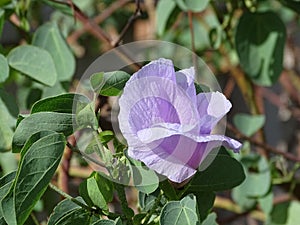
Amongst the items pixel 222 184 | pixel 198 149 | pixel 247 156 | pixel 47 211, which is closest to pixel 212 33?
pixel 247 156

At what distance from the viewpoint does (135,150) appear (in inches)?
22.7

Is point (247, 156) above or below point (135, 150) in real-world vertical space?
A: below

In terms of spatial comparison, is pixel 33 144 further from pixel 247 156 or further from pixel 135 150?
pixel 247 156

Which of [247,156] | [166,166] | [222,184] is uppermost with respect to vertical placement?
[166,166]

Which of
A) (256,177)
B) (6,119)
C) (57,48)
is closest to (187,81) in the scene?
(6,119)

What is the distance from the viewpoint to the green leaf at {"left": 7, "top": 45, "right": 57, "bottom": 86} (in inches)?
34.5

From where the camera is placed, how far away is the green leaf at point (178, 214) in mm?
601

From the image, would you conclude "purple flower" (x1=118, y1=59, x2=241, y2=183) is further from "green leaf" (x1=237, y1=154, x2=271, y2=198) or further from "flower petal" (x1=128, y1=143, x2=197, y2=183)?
"green leaf" (x1=237, y1=154, x2=271, y2=198)

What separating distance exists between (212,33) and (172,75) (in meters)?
0.63

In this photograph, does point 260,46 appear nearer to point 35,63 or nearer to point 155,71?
point 35,63

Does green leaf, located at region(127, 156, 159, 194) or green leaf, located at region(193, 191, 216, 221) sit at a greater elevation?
green leaf, located at region(127, 156, 159, 194)

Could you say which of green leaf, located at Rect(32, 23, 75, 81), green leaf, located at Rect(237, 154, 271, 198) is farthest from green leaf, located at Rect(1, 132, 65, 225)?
green leaf, located at Rect(237, 154, 271, 198)

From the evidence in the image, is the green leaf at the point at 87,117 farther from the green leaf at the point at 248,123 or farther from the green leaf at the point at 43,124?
the green leaf at the point at 248,123

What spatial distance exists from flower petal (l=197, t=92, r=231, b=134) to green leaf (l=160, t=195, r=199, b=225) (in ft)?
0.24
